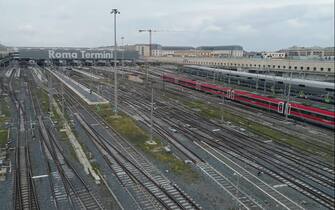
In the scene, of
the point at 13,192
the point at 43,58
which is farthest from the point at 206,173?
the point at 43,58

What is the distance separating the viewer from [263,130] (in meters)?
40.7

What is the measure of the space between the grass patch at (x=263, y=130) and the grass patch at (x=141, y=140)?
42.3 ft

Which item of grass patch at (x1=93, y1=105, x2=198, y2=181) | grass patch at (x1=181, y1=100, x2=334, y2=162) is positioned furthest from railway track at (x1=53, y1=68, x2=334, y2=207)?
grass patch at (x1=93, y1=105, x2=198, y2=181)

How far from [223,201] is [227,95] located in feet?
137

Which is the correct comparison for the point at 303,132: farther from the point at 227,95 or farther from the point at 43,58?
the point at 43,58

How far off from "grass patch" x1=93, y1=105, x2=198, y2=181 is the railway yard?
3.8 inches

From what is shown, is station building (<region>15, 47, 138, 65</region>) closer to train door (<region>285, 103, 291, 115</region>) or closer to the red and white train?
the red and white train

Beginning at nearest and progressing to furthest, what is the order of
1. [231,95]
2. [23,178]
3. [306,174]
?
1. [23,178]
2. [306,174]
3. [231,95]

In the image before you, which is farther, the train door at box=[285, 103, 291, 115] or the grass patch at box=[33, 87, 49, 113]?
the grass patch at box=[33, 87, 49, 113]

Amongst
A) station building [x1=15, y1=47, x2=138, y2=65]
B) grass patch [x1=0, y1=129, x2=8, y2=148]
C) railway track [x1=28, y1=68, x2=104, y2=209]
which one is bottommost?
grass patch [x1=0, y1=129, x2=8, y2=148]

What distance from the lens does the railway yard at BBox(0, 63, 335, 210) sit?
22797 millimetres

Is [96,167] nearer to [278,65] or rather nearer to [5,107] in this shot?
[5,107]

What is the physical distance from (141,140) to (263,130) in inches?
625

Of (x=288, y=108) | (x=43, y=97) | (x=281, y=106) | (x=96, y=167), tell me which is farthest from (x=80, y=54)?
(x=96, y=167)
